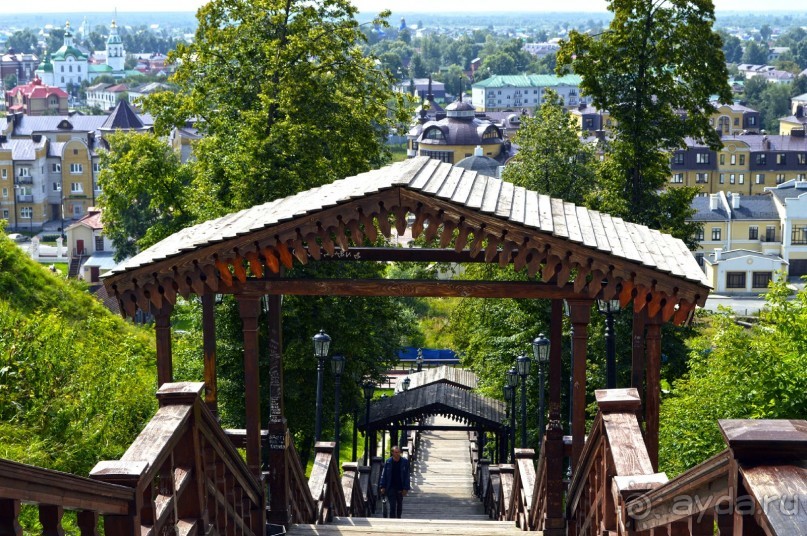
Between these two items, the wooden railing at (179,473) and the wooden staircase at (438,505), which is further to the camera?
the wooden staircase at (438,505)

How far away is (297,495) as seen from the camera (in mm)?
12117

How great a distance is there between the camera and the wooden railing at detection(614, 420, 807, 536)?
4180 millimetres

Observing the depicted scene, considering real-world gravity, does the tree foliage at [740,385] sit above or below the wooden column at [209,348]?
below

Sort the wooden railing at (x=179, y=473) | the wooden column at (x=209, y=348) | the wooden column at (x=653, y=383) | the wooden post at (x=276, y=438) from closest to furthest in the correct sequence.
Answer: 1. the wooden railing at (x=179, y=473)
2. the wooden column at (x=653, y=383)
3. the wooden column at (x=209, y=348)
4. the wooden post at (x=276, y=438)

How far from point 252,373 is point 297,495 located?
7.09 feet

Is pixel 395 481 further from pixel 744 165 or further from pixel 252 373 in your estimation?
pixel 744 165

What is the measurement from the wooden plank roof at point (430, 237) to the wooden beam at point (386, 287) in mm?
225

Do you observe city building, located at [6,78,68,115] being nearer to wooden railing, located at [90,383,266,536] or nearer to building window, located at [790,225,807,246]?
building window, located at [790,225,807,246]

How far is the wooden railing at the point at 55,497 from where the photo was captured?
4660 mm

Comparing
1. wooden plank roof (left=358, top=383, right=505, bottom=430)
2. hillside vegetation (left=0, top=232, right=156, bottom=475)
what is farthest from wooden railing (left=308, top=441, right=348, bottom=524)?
wooden plank roof (left=358, top=383, right=505, bottom=430)

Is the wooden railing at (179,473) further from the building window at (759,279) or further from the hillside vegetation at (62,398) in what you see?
the building window at (759,279)

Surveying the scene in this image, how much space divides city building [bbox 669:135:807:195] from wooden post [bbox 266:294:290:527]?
97.9 metres

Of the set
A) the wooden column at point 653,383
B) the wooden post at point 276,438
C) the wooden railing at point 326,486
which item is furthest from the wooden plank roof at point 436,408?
the wooden column at point 653,383

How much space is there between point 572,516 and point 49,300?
697 inches
